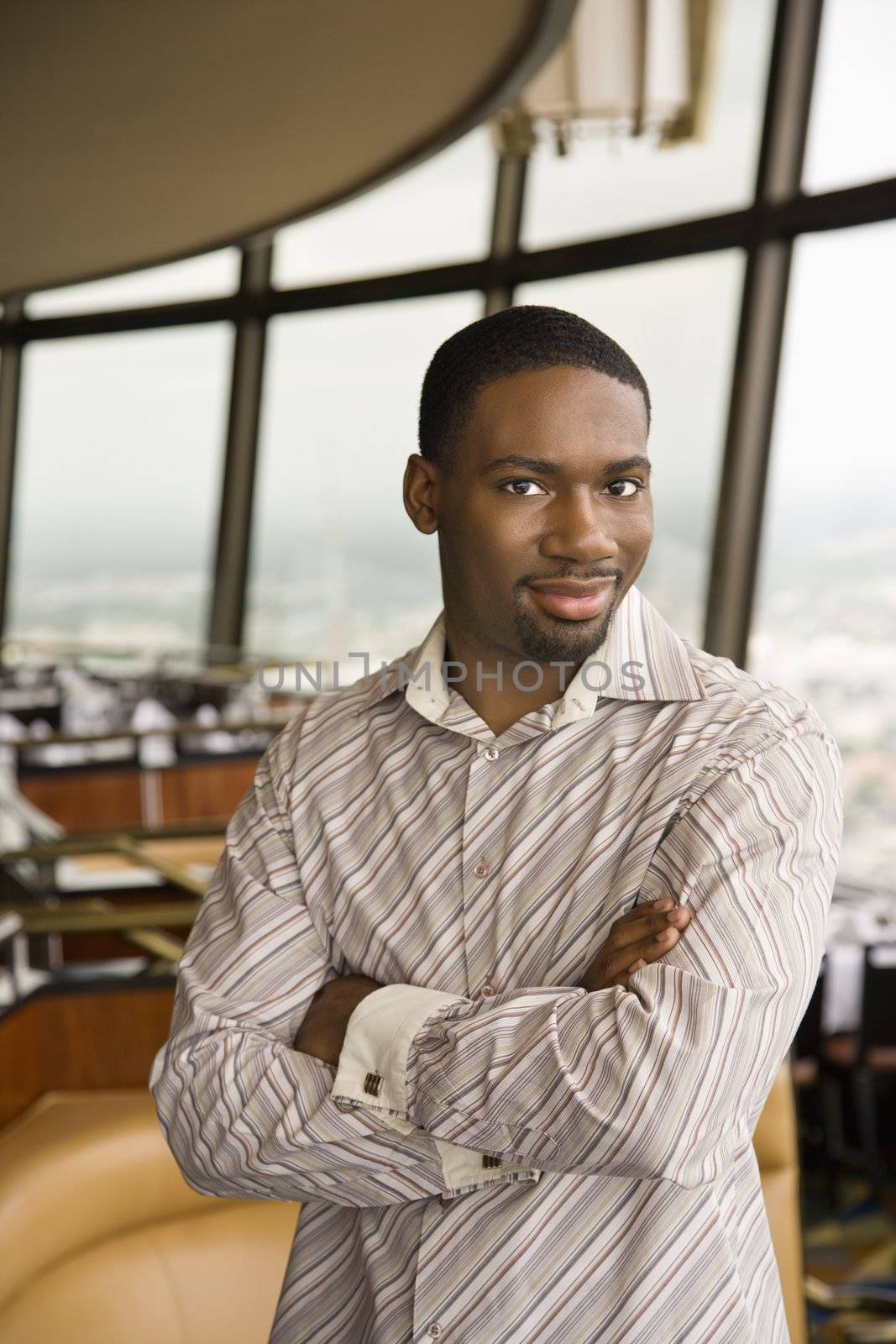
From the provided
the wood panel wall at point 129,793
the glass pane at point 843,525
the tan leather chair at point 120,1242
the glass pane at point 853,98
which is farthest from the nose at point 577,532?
the glass pane at point 853,98

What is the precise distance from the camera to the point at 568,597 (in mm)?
995

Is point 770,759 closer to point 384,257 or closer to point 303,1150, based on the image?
point 303,1150

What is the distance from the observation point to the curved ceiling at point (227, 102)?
120 cm

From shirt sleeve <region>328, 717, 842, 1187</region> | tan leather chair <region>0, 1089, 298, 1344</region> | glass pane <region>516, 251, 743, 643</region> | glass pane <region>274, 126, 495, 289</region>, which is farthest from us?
glass pane <region>274, 126, 495, 289</region>

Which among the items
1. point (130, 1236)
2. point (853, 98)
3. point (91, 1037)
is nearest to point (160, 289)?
point (853, 98)

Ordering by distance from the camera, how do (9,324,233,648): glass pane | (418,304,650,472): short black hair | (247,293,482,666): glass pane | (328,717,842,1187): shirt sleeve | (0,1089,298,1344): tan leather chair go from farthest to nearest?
(9,324,233,648): glass pane → (247,293,482,666): glass pane → (0,1089,298,1344): tan leather chair → (418,304,650,472): short black hair → (328,717,842,1187): shirt sleeve

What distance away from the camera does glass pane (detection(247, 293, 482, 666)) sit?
6742 mm

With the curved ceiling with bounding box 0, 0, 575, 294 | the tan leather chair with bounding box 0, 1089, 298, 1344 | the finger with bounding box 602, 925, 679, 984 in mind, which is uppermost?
the curved ceiling with bounding box 0, 0, 575, 294

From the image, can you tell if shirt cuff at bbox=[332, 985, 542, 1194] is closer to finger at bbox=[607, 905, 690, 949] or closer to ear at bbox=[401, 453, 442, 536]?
finger at bbox=[607, 905, 690, 949]

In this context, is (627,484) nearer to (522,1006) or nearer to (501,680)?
(501,680)

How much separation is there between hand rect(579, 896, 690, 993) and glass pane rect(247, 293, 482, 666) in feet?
18.0

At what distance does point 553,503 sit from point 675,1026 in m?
0.38

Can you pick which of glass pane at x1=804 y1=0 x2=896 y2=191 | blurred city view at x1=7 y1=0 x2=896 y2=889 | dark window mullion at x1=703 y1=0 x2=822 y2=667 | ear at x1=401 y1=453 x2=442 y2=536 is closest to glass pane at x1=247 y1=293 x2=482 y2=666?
blurred city view at x1=7 y1=0 x2=896 y2=889

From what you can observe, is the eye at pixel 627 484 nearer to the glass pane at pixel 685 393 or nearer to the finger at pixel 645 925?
the finger at pixel 645 925
